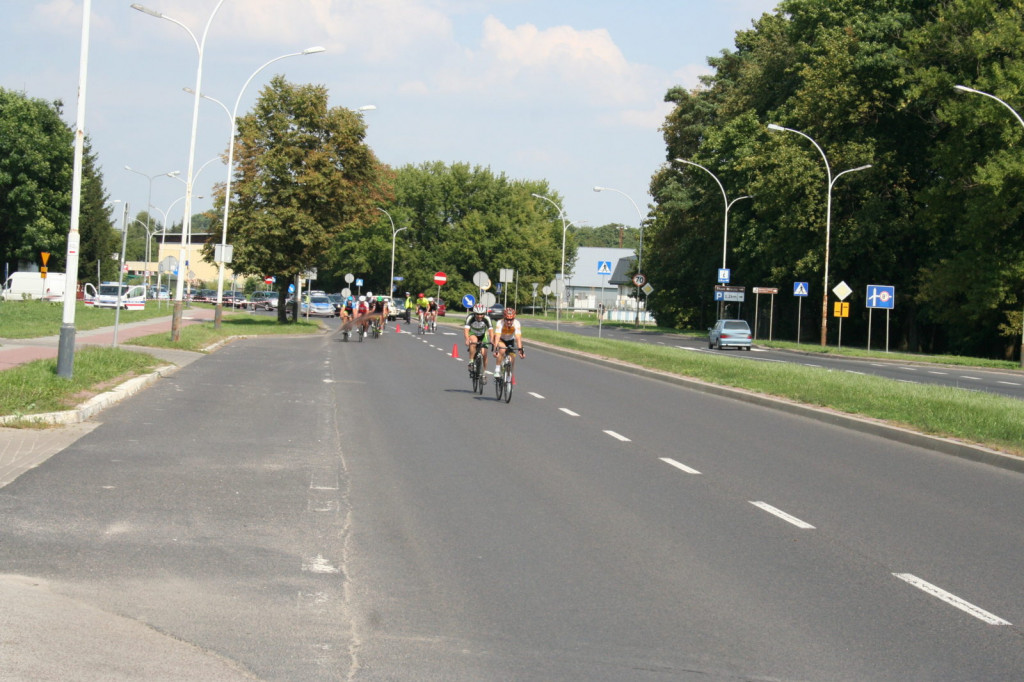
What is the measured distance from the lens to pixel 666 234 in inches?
2980

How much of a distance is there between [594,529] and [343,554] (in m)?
2.01

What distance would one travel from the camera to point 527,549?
7449 mm

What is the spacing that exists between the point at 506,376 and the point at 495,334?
955 mm

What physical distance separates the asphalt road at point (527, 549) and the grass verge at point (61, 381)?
0.83 metres

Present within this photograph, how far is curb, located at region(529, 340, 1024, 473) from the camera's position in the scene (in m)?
12.9

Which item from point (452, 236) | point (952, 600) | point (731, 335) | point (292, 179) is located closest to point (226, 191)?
point (292, 179)

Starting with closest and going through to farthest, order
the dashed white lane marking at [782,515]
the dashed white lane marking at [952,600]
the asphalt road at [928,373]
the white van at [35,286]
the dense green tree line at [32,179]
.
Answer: the dashed white lane marking at [952,600] < the dashed white lane marking at [782,515] < the asphalt road at [928,373] < the white van at [35,286] < the dense green tree line at [32,179]

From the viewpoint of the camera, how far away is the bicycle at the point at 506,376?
18938mm

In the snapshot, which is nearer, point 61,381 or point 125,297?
point 61,381

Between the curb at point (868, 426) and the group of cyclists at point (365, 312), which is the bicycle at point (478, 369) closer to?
the curb at point (868, 426)

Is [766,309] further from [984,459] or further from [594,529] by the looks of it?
[594,529]

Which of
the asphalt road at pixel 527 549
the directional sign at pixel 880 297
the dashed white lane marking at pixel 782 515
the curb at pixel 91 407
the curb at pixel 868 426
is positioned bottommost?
the asphalt road at pixel 527 549

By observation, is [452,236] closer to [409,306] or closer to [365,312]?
[409,306]

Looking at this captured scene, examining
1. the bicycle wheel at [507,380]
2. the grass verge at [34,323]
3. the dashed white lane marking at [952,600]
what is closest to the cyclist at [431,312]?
the grass verge at [34,323]
